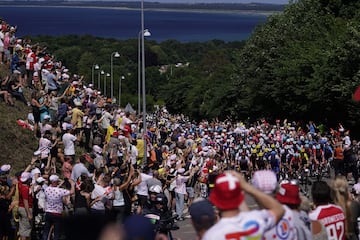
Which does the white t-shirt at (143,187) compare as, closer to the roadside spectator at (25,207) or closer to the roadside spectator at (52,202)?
the roadside spectator at (52,202)

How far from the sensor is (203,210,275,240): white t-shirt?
6566 millimetres

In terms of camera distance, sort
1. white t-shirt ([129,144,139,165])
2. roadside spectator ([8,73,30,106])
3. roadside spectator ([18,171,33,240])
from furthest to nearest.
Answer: roadside spectator ([8,73,30,106])
white t-shirt ([129,144,139,165])
roadside spectator ([18,171,33,240])

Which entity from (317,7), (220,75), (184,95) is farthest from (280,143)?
(184,95)

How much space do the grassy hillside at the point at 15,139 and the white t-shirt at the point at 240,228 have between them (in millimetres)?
17178

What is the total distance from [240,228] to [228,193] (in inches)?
12.0

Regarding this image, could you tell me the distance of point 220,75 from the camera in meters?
105

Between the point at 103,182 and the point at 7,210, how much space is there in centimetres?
204

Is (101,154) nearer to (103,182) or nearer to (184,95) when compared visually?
(103,182)

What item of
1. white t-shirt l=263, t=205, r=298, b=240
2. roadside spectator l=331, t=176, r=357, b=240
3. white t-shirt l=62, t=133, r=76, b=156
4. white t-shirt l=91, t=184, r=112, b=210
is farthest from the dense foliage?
white t-shirt l=263, t=205, r=298, b=240

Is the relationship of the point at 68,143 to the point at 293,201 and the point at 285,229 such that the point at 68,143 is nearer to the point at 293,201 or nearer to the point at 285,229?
the point at 293,201

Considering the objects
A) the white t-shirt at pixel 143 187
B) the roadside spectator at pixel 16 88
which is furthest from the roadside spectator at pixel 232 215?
the roadside spectator at pixel 16 88

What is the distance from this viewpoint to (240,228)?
659 cm

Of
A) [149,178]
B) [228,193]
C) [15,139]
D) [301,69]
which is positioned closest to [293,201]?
[228,193]

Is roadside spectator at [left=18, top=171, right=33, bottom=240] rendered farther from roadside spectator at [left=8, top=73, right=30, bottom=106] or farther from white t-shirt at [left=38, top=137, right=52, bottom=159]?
roadside spectator at [left=8, top=73, right=30, bottom=106]
